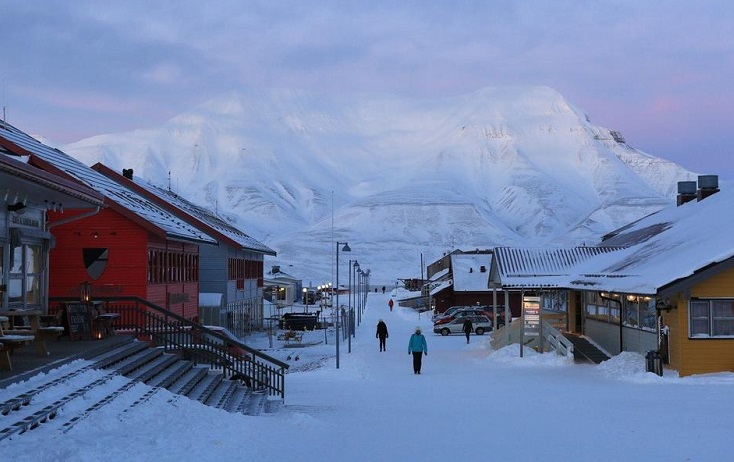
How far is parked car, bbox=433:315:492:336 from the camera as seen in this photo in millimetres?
55531

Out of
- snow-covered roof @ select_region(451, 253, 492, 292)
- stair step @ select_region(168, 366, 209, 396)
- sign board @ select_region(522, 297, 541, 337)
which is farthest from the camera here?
snow-covered roof @ select_region(451, 253, 492, 292)

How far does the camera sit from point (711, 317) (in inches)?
1019

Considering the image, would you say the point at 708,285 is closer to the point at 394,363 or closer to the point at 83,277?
the point at 394,363

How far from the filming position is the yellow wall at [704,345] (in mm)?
25656

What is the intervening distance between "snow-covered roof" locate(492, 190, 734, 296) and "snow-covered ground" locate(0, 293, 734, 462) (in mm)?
2764

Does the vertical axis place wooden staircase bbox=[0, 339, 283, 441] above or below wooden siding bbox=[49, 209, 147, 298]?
below

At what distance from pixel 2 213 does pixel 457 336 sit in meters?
39.3

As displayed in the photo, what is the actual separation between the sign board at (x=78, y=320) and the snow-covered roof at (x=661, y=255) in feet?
48.4

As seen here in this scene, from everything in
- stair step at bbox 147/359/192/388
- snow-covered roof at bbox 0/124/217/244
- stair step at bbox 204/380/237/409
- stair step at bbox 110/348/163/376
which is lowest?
stair step at bbox 204/380/237/409

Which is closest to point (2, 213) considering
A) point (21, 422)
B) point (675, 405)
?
point (21, 422)

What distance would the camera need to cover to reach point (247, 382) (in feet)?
71.8

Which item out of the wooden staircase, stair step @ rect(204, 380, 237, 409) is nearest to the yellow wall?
the wooden staircase

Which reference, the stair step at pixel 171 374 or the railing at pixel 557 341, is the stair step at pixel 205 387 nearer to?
the stair step at pixel 171 374

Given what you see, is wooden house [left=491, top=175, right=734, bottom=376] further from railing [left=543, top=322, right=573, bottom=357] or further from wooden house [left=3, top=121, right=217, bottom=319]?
wooden house [left=3, top=121, right=217, bottom=319]
